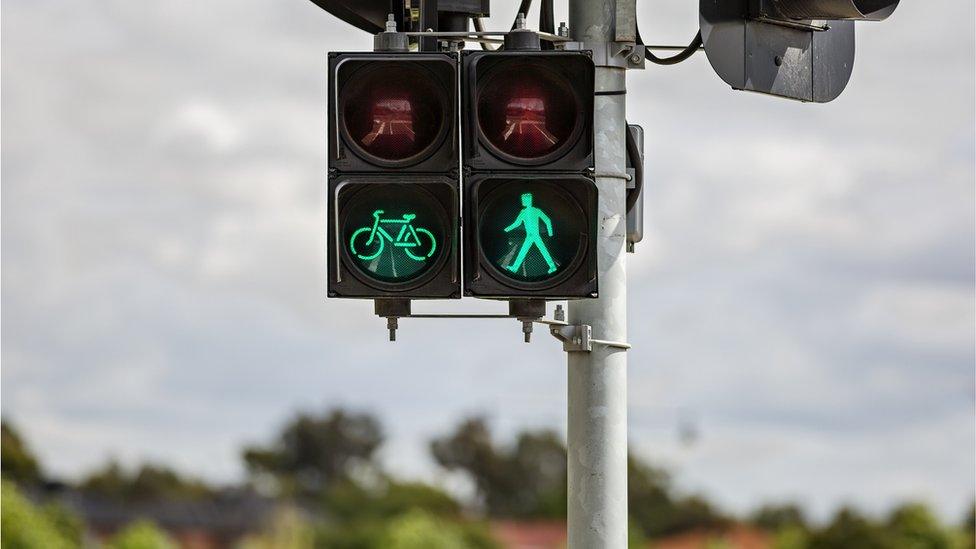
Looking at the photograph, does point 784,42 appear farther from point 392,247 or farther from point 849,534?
point 849,534

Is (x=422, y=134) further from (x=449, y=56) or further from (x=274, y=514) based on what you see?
(x=274, y=514)

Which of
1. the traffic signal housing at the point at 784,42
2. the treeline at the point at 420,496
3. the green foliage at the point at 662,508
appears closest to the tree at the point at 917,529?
the treeline at the point at 420,496

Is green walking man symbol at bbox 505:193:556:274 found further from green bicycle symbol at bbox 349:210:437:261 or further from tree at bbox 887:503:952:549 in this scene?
tree at bbox 887:503:952:549

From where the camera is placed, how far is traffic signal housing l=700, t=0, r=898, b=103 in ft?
21.0

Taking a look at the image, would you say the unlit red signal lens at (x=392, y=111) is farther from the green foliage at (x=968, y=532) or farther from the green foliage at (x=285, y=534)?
the green foliage at (x=285, y=534)

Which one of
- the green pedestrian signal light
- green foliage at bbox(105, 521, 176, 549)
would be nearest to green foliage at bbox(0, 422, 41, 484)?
green foliage at bbox(105, 521, 176, 549)

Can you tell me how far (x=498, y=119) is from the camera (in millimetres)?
5645

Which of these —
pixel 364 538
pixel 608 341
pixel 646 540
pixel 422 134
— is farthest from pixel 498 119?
pixel 646 540

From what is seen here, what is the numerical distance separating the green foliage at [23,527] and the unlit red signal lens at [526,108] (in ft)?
101

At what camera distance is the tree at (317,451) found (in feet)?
211

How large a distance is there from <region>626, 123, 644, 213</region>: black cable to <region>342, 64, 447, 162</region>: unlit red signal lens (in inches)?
40.4

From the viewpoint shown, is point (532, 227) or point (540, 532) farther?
point (540, 532)

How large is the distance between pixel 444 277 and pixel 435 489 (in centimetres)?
5088

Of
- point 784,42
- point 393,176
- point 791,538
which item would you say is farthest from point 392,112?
point 791,538
